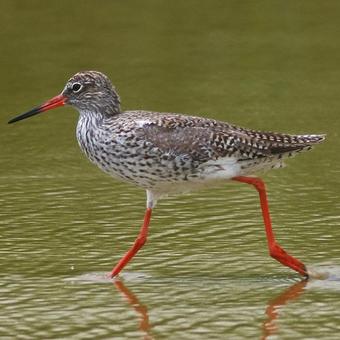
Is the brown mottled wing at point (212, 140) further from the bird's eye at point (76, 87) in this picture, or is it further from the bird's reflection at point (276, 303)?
the bird's reflection at point (276, 303)

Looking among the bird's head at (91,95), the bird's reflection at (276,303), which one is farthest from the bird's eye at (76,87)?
the bird's reflection at (276,303)

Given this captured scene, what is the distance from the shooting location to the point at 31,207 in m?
12.1

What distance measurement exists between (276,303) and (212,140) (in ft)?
5.03

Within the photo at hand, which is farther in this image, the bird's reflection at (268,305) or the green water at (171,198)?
the green water at (171,198)

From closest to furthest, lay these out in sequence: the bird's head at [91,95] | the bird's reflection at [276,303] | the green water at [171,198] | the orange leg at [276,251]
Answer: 1. the bird's reflection at [276,303]
2. the green water at [171,198]
3. the orange leg at [276,251]
4. the bird's head at [91,95]

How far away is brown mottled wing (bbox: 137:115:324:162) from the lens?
10.3 metres

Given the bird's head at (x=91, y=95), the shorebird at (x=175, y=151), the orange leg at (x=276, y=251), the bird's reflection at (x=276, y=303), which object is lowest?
the bird's reflection at (x=276, y=303)

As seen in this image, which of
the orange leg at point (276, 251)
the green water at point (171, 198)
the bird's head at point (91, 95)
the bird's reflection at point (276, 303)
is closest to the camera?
the bird's reflection at point (276, 303)

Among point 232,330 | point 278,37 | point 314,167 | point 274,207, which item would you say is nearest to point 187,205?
point 274,207

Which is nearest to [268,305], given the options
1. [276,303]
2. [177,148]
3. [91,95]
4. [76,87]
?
[276,303]

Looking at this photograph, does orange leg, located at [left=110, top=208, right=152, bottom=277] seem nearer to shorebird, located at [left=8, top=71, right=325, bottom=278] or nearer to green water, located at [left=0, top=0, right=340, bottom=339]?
shorebird, located at [left=8, top=71, right=325, bottom=278]

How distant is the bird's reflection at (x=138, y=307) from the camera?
902 centimetres

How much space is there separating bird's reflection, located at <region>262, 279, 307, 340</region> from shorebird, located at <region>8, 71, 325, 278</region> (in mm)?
217

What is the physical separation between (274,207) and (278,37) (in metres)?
6.01
